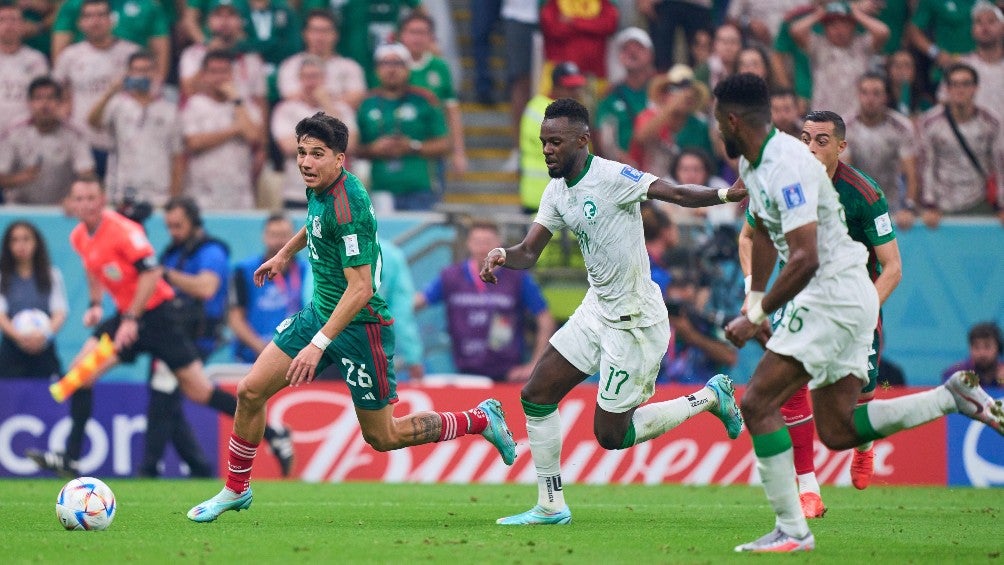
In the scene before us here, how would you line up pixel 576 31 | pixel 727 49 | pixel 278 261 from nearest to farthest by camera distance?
pixel 278 261, pixel 727 49, pixel 576 31

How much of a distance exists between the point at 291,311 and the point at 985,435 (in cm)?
725

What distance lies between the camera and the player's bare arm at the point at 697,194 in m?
8.50

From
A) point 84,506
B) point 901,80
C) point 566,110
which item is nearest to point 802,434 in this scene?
point 566,110

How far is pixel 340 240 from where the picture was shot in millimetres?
9000

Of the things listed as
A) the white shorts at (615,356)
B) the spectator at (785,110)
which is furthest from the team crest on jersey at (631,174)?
the spectator at (785,110)

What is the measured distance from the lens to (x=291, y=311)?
50.7 feet

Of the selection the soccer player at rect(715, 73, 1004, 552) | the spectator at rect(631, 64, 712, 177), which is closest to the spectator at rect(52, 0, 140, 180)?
the spectator at rect(631, 64, 712, 177)

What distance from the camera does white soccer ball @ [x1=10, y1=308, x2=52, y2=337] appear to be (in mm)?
15055

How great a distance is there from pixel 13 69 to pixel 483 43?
5.70 metres

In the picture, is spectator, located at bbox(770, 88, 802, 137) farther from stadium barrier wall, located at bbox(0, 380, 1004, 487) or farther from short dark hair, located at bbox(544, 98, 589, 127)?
short dark hair, located at bbox(544, 98, 589, 127)

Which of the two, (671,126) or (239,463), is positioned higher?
(671,126)

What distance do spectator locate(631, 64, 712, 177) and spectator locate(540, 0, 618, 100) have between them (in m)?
1.23

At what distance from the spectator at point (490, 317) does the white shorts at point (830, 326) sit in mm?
7480

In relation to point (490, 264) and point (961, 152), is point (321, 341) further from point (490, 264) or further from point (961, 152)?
point (961, 152)
